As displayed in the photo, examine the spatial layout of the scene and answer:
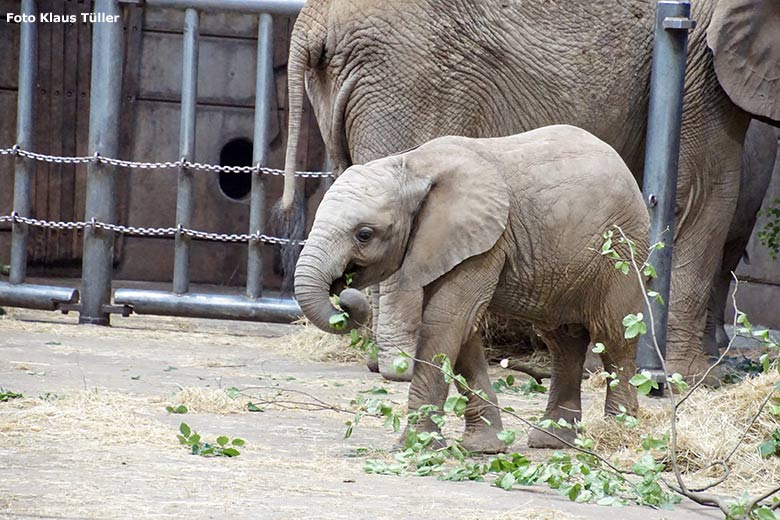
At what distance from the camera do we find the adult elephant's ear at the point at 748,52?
7328mm

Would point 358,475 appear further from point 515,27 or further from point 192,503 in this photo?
point 515,27

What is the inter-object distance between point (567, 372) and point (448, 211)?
2.91ft

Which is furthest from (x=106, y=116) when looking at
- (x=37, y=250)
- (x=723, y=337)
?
(x=723, y=337)

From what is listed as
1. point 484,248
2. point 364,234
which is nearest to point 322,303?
point 364,234

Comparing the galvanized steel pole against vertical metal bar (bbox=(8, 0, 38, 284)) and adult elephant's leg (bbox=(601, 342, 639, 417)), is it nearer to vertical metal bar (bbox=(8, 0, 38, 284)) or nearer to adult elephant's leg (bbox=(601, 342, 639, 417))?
vertical metal bar (bbox=(8, 0, 38, 284))

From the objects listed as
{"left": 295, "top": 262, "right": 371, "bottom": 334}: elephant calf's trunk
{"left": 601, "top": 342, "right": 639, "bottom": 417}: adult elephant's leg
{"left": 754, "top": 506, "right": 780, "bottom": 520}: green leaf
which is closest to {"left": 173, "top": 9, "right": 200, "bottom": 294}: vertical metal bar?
{"left": 601, "top": 342, "right": 639, "bottom": 417}: adult elephant's leg

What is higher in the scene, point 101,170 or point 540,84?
point 540,84

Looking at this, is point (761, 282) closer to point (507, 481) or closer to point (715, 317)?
point (715, 317)

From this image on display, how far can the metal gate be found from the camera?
907 centimetres

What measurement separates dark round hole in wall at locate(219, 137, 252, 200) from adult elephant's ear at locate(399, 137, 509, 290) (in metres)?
6.61

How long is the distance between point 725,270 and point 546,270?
151 inches

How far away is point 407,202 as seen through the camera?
16.6ft

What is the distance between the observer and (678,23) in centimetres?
704

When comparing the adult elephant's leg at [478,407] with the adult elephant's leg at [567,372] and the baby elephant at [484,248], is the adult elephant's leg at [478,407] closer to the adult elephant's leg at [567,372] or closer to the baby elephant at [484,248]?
the baby elephant at [484,248]
